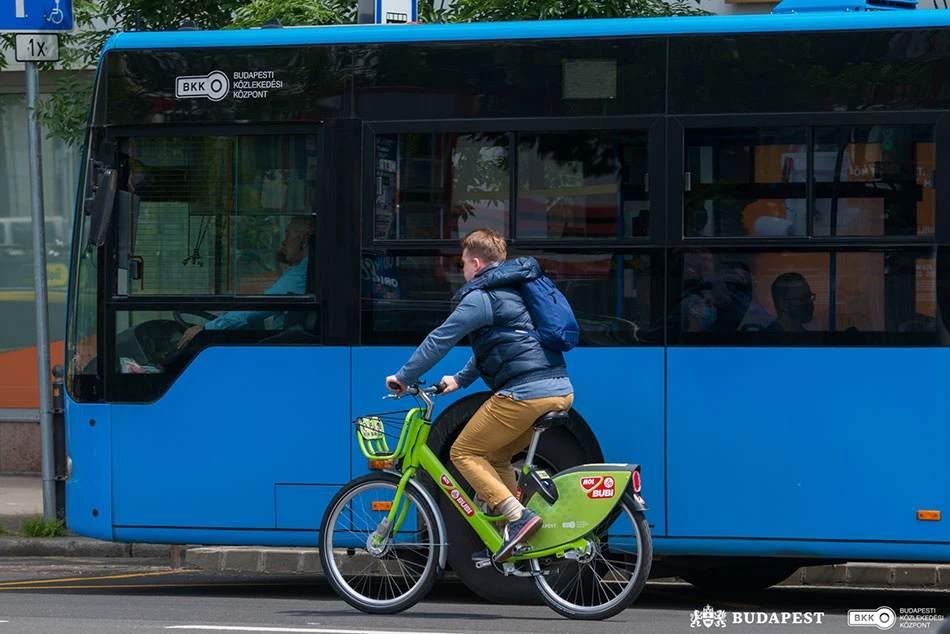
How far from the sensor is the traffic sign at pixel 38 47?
11.6 meters

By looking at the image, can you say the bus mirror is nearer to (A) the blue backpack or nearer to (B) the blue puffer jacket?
(B) the blue puffer jacket

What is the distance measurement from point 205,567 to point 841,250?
495 centimetres

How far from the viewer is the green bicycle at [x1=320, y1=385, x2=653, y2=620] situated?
758 centimetres

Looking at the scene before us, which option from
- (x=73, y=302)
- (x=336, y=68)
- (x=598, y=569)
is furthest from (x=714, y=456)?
(x=73, y=302)

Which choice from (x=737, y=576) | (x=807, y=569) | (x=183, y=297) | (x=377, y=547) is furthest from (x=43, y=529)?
(x=807, y=569)

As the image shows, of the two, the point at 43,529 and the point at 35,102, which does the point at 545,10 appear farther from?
the point at 43,529

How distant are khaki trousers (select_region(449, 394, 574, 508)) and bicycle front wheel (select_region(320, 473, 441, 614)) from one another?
0.93ft

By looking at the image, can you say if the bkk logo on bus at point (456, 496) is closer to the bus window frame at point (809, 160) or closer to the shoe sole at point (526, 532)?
the shoe sole at point (526, 532)

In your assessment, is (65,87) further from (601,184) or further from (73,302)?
(601,184)

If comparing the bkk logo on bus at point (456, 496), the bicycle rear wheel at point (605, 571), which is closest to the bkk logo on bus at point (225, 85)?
the bkk logo on bus at point (456, 496)

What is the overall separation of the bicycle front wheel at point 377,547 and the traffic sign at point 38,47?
525cm

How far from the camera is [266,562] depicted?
1043 cm

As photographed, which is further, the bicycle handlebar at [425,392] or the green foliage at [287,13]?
the green foliage at [287,13]

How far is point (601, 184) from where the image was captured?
809 cm
